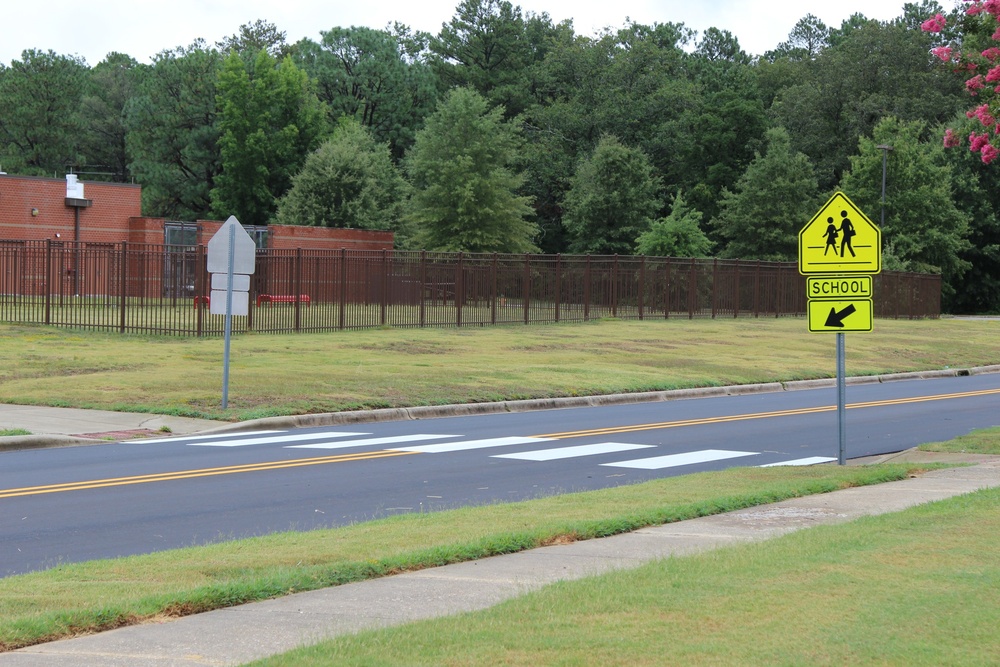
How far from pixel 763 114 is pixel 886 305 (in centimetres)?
3429

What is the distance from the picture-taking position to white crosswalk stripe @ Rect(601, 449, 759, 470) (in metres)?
14.3

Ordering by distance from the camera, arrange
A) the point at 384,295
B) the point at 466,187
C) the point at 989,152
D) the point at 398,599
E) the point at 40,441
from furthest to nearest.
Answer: the point at 466,187
the point at 384,295
the point at 989,152
the point at 40,441
the point at 398,599

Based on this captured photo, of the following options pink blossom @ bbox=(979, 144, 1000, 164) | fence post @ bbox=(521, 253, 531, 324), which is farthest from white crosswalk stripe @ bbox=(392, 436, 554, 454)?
fence post @ bbox=(521, 253, 531, 324)

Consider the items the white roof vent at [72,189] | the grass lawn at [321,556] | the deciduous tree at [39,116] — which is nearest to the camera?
the grass lawn at [321,556]

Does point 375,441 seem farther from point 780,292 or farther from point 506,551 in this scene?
point 780,292

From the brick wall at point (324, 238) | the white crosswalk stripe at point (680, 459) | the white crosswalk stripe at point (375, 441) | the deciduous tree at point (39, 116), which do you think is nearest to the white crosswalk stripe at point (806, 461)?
the white crosswalk stripe at point (680, 459)

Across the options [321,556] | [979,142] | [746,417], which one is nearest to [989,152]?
[979,142]

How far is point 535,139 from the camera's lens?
9088cm

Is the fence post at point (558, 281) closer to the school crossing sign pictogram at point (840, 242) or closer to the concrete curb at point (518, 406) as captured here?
the concrete curb at point (518, 406)

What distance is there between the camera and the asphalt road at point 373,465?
33.3ft

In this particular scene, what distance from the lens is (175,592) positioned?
7012mm

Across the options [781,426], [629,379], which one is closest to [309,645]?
[781,426]

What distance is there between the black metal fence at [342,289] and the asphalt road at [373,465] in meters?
14.3

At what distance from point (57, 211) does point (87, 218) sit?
152 cm
